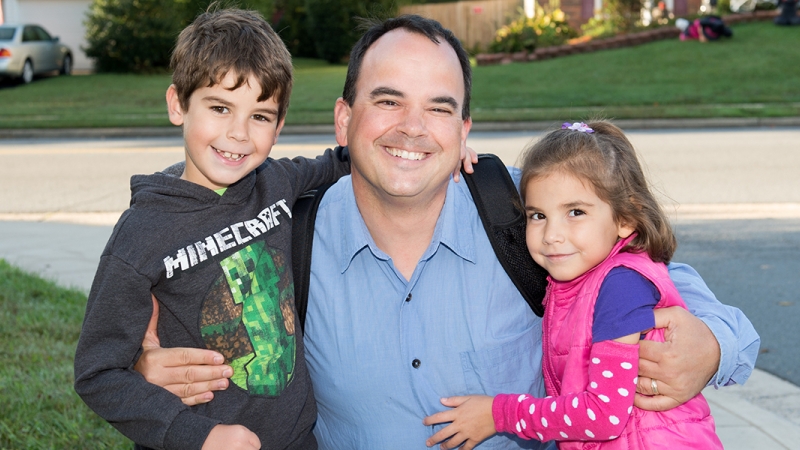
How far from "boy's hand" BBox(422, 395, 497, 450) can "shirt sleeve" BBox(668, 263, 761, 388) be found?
0.67 metres

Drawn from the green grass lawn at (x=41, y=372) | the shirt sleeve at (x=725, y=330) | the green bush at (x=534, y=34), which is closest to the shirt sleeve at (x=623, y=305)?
the shirt sleeve at (x=725, y=330)

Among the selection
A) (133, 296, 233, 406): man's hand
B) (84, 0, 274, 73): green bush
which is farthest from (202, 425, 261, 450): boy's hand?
(84, 0, 274, 73): green bush

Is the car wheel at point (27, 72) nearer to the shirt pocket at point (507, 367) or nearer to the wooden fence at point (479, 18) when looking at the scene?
the wooden fence at point (479, 18)

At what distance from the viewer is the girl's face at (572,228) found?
7.99ft

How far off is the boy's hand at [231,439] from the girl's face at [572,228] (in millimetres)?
976

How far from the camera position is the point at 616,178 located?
8.02ft

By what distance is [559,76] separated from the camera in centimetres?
1958

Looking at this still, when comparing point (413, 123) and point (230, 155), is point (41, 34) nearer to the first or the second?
point (230, 155)

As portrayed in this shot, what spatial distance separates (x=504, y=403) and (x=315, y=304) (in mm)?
668

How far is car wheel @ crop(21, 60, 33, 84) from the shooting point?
78.0ft

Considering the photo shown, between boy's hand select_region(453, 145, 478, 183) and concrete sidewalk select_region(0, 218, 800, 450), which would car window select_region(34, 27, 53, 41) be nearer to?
concrete sidewalk select_region(0, 218, 800, 450)

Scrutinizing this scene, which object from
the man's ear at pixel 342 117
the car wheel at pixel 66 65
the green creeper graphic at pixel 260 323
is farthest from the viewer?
the car wheel at pixel 66 65

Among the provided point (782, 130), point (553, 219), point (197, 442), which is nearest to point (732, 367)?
point (553, 219)

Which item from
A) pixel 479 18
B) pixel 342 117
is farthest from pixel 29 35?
pixel 342 117
